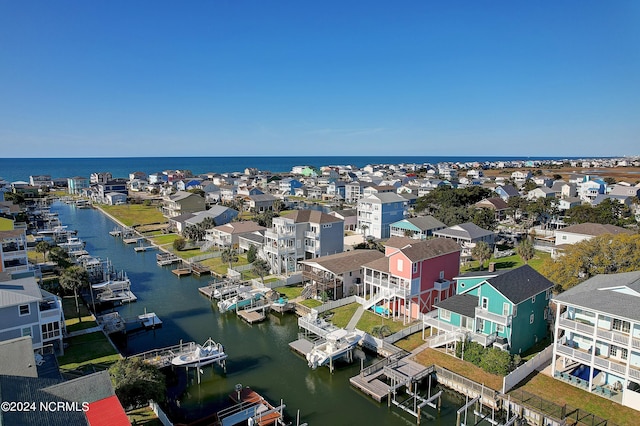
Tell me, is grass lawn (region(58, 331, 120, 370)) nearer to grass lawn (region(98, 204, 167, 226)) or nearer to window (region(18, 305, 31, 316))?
window (region(18, 305, 31, 316))

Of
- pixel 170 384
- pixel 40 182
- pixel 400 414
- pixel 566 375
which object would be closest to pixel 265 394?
pixel 170 384

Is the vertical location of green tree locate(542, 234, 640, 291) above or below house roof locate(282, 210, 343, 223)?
below

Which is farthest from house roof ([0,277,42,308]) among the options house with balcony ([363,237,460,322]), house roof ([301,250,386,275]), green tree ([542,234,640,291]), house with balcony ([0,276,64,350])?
green tree ([542,234,640,291])

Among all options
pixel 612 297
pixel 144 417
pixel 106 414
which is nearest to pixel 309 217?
pixel 144 417

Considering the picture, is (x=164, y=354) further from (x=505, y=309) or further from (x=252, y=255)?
(x=505, y=309)

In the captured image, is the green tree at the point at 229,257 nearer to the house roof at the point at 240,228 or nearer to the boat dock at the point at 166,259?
the house roof at the point at 240,228

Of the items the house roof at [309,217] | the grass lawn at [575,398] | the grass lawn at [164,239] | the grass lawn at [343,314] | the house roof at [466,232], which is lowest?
the grass lawn at [343,314]

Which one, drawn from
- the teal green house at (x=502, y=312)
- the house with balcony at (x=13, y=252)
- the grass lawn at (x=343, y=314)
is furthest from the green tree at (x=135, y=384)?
the house with balcony at (x=13, y=252)

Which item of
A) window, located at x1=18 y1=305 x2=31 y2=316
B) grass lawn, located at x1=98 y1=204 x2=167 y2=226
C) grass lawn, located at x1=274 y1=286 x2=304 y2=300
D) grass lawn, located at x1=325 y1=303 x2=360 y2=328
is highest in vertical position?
window, located at x1=18 y1=305 x2=31 y2=316
